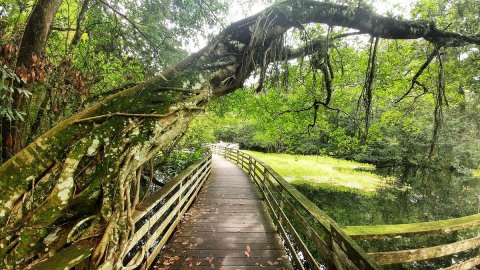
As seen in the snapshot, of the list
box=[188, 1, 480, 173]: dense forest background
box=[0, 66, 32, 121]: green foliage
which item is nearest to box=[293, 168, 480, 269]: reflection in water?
box=[188, 1, 480, 173]: dense forest background

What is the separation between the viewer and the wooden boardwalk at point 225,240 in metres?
3.91

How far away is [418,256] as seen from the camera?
8.87ft

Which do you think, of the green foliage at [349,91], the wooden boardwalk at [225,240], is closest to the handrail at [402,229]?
the wooden boardwalk at [225,240]

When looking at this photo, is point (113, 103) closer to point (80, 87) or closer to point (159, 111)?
point (159, 111)

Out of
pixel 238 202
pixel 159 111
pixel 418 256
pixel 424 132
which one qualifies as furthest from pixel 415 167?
pixel 159 111

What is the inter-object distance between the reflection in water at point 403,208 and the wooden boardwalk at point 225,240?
13.2 feet

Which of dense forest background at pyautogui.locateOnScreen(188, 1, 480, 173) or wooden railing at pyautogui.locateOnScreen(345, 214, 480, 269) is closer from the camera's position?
wooden railing at pyautogui.locateOnScreen(345, 214, 480, 269)

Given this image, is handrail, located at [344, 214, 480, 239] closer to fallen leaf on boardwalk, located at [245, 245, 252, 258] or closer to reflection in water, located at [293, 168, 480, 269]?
fallen leaf on boardwalk, located at [245, 245, 252, 258]

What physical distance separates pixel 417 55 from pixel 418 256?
7781 mm

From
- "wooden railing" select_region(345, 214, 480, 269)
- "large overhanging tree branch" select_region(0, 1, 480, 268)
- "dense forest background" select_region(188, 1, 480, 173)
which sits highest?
"dense forest background" select_region(188, 1, 480, 173)

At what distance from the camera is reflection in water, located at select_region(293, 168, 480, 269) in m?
7.85

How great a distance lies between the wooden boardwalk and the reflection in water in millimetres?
4030

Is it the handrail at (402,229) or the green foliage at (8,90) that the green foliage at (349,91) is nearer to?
the handrail at (402,229)

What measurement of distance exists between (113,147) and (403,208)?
528 inches
